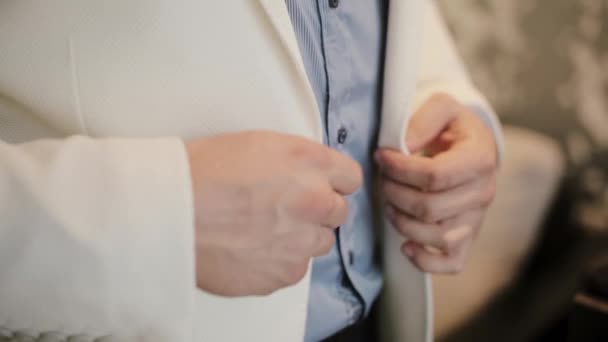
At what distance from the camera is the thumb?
663mm

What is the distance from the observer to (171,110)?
1.56 ft

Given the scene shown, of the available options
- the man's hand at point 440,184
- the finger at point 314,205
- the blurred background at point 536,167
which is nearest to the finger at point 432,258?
the man's hand at point 440,184

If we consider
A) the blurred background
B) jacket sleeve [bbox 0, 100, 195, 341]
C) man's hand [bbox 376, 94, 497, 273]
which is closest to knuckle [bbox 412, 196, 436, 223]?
man's hand [bbox 376, 94, 497, 273]

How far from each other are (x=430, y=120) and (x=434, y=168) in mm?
87

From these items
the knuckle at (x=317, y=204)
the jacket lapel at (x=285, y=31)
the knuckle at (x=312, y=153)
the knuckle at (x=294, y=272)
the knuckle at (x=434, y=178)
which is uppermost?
the jacket lapel at (x=285, y=31)

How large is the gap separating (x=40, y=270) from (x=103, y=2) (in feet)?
0.66

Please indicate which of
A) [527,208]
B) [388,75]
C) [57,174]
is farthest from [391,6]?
[527,208]

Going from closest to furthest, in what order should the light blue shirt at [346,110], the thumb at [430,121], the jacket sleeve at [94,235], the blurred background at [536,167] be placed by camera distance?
the jacket sleeve at [94,235], the light blue shirt at [346,110], the thumb at [430,121], the blurred background at [536,167]

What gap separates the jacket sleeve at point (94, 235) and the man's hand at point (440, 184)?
0.29m

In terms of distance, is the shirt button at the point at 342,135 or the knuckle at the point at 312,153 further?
the shirt button at the point at 342,135

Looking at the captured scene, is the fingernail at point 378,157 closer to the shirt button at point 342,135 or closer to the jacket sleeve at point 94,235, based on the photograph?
the shirt button at point 342,135

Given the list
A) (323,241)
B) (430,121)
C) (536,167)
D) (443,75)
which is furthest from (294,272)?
(536,167)

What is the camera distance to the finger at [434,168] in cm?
61

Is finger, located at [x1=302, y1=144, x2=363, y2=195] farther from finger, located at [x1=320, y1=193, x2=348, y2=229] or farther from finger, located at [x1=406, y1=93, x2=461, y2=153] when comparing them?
finger, located at [x1=406, y1=93, x2=461, y2=153]
